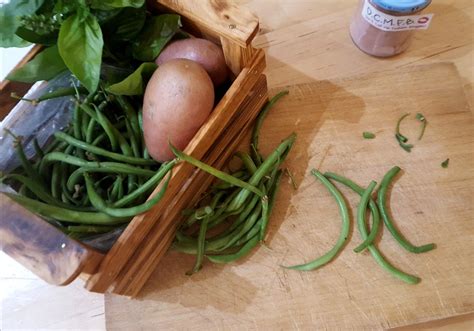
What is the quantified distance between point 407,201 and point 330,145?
0.18m

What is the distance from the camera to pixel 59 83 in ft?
2.33

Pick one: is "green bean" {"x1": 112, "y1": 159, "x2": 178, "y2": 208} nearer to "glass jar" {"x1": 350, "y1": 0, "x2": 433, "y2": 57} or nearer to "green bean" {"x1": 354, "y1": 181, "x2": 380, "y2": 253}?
"green bean" {"x1": 354, "y1": 181, "x2": 380, "y2": 253}

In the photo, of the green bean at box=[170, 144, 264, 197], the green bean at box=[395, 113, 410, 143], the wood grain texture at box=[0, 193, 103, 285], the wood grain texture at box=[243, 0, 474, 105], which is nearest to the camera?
the wood grain texture at box=[0, 193, 103, 285]

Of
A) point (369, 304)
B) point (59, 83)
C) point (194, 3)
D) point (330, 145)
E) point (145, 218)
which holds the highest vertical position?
point (194, 3)

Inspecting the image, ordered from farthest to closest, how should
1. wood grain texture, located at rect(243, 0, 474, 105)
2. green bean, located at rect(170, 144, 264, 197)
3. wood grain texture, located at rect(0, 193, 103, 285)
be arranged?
wood grain texture, located at rect(243, 0, 474, 105), green bean, located at rect(170, 144, 264, 197), wood grain texture, located at rect(0, 193, 103, 285)

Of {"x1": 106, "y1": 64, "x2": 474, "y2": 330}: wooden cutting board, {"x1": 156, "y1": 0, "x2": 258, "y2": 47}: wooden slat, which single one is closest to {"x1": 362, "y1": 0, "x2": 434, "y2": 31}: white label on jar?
{"x1": 106, "y1": 64, "x2": 474, "y2": 330}: wooden cutting board

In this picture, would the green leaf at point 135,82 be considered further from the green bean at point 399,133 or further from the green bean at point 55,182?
the green bean at point 399,133

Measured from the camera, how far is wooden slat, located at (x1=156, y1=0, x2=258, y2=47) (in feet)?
1.84

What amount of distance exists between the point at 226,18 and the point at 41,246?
0.40 meters

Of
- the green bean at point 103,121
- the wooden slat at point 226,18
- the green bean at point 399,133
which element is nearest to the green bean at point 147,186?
the green bean at point 103,121

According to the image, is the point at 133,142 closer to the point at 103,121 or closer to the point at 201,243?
the point at 103,121

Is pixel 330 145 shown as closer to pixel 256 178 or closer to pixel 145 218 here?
pixel 256 178

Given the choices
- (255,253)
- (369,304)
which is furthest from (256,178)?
(369,304)

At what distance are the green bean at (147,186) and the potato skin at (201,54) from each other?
0.61 feet
